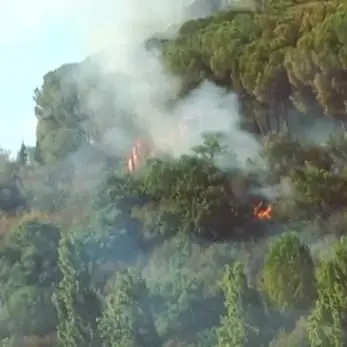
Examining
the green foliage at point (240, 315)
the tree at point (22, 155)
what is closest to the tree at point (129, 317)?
the green foliage at point (240, 315)

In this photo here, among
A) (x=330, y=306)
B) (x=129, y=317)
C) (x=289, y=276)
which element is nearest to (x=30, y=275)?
(x=129, y=317)

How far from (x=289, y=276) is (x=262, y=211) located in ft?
1.23

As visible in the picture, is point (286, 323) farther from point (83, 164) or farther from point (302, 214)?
point (83, 164)

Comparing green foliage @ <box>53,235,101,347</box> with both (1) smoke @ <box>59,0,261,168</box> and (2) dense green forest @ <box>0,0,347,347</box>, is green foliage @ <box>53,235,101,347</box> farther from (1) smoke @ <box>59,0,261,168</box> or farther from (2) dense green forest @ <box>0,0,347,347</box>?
(1) smoke @ <box>59,0,261,168</box>

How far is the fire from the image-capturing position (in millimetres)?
2648

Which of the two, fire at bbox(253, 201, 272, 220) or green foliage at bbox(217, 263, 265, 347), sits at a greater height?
fire at bbox(253, 201, 272, 220)

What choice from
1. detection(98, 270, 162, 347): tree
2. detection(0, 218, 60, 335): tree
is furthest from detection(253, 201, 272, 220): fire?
detection(0, 218, 60, 335): tree

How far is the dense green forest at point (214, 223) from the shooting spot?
2.38 meters

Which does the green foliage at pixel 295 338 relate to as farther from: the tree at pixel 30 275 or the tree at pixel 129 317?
the tree at pixel 30 275

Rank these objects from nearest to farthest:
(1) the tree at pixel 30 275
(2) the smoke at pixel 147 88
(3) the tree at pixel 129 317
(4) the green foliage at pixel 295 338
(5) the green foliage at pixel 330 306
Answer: (5) the green foliage at pixel 330 306 < (4) the green foliage at pixel 295 338 < (3) the tree at pixel 129 317 < (1) the tree at pixel 30 275 < (2) the smoke at pixel 147 88

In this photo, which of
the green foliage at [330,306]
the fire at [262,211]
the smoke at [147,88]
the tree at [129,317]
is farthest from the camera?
the smoke at [147,88]

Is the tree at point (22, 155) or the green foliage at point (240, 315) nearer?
the green foliage at point (240, 315)

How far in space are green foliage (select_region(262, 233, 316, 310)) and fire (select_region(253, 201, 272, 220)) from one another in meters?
0.24

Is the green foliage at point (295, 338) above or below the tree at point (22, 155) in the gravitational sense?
below
